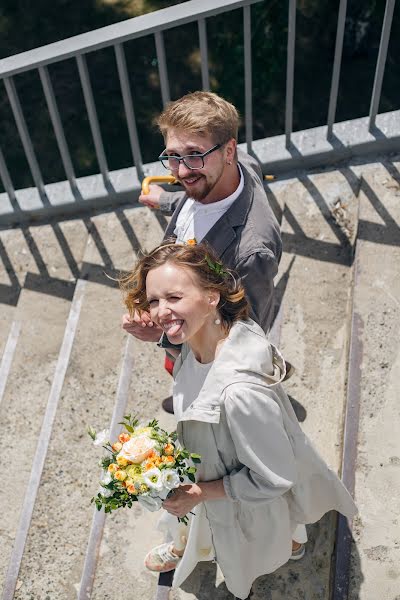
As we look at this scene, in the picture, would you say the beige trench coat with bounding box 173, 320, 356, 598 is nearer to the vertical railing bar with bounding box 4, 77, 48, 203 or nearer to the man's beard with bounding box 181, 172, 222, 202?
the man's beard with bounding box 181, 172, 222, 202

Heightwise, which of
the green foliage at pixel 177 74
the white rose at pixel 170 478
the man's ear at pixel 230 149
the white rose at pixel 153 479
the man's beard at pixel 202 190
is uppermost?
the man's ear at pixel 230 149

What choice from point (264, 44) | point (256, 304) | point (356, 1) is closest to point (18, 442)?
point (256, 304)

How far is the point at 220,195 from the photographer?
3379 millimetres

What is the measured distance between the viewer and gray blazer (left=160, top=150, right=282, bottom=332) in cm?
325

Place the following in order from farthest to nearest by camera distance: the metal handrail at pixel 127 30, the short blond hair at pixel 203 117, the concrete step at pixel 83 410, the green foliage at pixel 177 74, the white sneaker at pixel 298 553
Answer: the green foliage at pixel 177 74 < the metal handrail at pixel 127 30 < the concrete step at pixel 83 410 < the white sneaker at pixel 298 553 < the short blond hair at pixel 203 117

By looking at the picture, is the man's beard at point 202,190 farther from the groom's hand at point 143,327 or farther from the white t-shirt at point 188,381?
the white t-shirt at point 188,381

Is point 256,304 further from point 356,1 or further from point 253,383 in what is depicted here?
point 356,1

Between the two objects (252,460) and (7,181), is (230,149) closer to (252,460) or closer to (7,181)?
(252,460)

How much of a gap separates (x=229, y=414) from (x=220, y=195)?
1.07 meters

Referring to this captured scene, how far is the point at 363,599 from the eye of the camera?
11.1 ft

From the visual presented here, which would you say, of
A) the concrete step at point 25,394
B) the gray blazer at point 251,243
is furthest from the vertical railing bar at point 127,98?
the gray blazer at point 251,243

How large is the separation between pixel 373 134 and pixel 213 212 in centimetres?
170

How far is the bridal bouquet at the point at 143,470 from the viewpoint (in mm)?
2715

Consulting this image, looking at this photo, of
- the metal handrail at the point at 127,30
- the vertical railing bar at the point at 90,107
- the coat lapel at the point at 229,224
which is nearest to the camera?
the coat lapel at the point at 229,224
